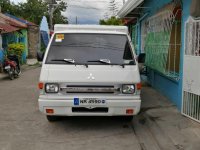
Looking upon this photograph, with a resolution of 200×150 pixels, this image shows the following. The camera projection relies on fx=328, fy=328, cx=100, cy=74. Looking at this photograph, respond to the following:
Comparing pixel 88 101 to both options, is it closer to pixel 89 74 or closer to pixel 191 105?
pixel 89 74

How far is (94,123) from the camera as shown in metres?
6.82

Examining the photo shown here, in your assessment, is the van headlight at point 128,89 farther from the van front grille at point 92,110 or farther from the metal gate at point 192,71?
the metal gate at point 192,71

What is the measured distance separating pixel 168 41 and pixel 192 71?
2.37 metres

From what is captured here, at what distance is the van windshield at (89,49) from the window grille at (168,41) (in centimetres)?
192

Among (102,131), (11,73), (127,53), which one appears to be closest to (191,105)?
(127,53)

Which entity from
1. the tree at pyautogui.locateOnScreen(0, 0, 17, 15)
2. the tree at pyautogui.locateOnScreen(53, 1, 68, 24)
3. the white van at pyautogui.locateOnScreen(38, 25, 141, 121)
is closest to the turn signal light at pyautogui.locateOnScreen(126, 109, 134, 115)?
the white van at pyautogui.locateOnScreen(38, 25, 141, 121)

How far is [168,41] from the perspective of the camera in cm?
865

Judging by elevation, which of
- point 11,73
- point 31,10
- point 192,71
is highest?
point 31,10

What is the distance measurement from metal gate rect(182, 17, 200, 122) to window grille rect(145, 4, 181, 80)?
46.3 inches

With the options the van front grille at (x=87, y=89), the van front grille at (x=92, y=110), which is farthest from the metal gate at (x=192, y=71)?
the van front grille at (x=92, y=110)

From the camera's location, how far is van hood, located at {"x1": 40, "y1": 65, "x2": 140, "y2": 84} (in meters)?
5.89

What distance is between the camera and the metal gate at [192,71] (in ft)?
20.6

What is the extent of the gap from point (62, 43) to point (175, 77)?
9.83 feet

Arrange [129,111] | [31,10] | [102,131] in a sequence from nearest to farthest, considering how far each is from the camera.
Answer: [129,111] < [102,131] < [31,10]
